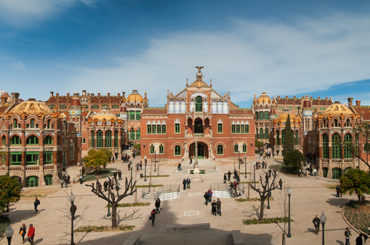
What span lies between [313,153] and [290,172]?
7.14 meters

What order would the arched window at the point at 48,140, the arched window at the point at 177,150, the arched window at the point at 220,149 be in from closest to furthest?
the arched window at the point at 48,140
the arched window at the point at 177,150
the arched window at the point at 220,149

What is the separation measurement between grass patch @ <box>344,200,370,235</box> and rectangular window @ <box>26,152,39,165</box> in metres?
37.5

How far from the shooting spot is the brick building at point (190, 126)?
5478 centimetres

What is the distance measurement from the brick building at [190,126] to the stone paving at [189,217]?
73.6ft

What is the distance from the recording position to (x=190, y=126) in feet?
182

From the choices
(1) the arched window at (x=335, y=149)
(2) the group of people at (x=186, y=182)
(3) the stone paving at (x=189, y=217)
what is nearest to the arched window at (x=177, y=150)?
(3) the stone paving at (x=189, y=217)

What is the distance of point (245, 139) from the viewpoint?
5694cm

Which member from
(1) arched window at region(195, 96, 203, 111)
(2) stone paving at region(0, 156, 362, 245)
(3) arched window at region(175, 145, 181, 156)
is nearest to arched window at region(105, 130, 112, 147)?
(3) arched window at region(175, 145, 181, 156)

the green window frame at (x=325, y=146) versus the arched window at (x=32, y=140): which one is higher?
the arched window at (x=32, y=140)

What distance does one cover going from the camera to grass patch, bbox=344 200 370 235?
20.3 metres

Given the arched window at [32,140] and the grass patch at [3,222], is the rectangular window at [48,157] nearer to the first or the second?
the arched window at [32,140]

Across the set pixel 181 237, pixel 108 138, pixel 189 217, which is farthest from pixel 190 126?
pixel 181 237

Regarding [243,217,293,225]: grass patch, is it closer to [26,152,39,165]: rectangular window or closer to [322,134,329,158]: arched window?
[322,134,329,158]: arched window

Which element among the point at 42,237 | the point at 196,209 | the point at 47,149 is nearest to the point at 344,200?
the point at 196,209
